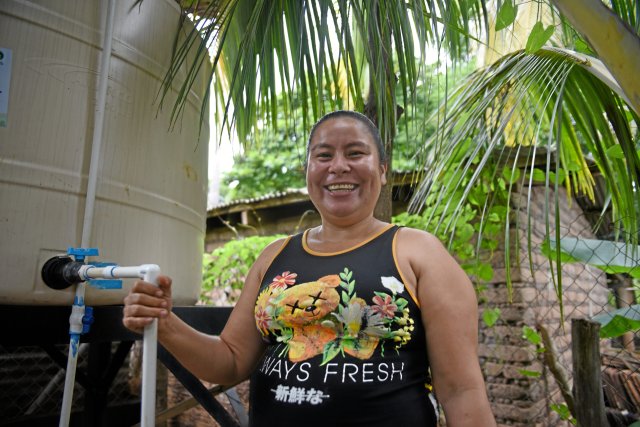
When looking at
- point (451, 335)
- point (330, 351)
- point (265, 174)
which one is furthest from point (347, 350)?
point (265, 174)

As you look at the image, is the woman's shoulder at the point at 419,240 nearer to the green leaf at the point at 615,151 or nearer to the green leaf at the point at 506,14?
the green leaf at the point at 506,14

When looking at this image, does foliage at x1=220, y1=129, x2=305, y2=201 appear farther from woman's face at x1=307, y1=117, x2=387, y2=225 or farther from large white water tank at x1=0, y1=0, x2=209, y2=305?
woman's face at x1=307, y1=117, x2=387, y2=225

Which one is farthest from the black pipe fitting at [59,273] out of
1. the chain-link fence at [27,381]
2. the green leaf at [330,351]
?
the chain-link fence at [27,381]

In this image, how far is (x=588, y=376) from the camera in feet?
6.29

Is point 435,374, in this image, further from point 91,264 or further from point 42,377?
point 42,377

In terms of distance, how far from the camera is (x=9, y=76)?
4.53ft

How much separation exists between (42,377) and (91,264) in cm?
465

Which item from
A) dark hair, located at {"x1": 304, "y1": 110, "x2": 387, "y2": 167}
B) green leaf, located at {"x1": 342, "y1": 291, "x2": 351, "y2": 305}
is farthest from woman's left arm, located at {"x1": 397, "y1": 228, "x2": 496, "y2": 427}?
dark hair, located at {"x1": 304, "y1": 110, "x2": 387, "y2": 167}

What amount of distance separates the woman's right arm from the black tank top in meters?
0.16

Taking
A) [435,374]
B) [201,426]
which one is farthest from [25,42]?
[201,426]

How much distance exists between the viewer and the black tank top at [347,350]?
119 centimetres

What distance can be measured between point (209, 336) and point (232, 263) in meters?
4.11

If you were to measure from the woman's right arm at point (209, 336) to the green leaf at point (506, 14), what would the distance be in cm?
102

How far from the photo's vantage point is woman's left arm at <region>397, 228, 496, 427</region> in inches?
45.9
